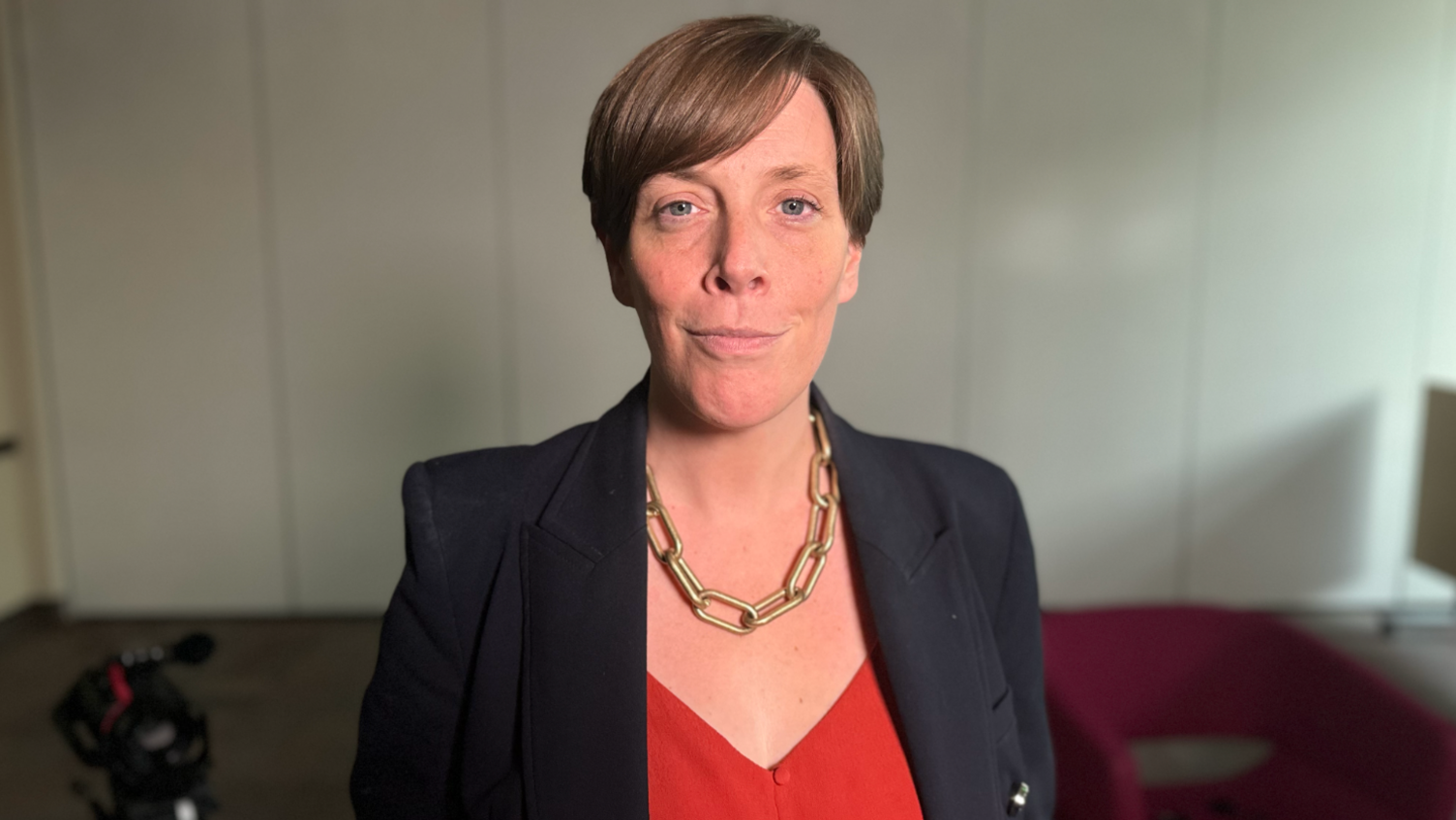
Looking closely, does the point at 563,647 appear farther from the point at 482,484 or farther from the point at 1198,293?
the point at 1198,293

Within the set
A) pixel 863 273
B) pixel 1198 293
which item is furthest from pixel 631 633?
pixel 1198 293

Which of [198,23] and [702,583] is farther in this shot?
[198,23]

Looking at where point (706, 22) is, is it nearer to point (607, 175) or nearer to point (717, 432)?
point (607, 175)

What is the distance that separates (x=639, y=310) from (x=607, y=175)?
4.8 inches

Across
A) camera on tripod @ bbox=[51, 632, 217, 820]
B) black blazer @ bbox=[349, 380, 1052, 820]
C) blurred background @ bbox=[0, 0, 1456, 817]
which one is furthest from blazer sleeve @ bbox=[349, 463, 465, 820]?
blurred background @ bbox=[0, 0, 1456, 817]

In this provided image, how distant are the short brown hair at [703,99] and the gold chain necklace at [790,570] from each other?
0.28 meters

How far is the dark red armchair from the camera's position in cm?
163

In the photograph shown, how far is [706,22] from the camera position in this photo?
2.62ft

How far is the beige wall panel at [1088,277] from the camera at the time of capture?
3.67 metres

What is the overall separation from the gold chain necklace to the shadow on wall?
3.47 metres

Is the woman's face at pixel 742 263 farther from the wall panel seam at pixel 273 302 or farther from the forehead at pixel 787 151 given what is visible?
the wall panel seam at pixel 273 302

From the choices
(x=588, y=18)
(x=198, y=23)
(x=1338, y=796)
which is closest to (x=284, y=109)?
(x=198, y=23)

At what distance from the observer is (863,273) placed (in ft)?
12.3

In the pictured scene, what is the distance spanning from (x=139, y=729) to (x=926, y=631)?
110 centimetres
